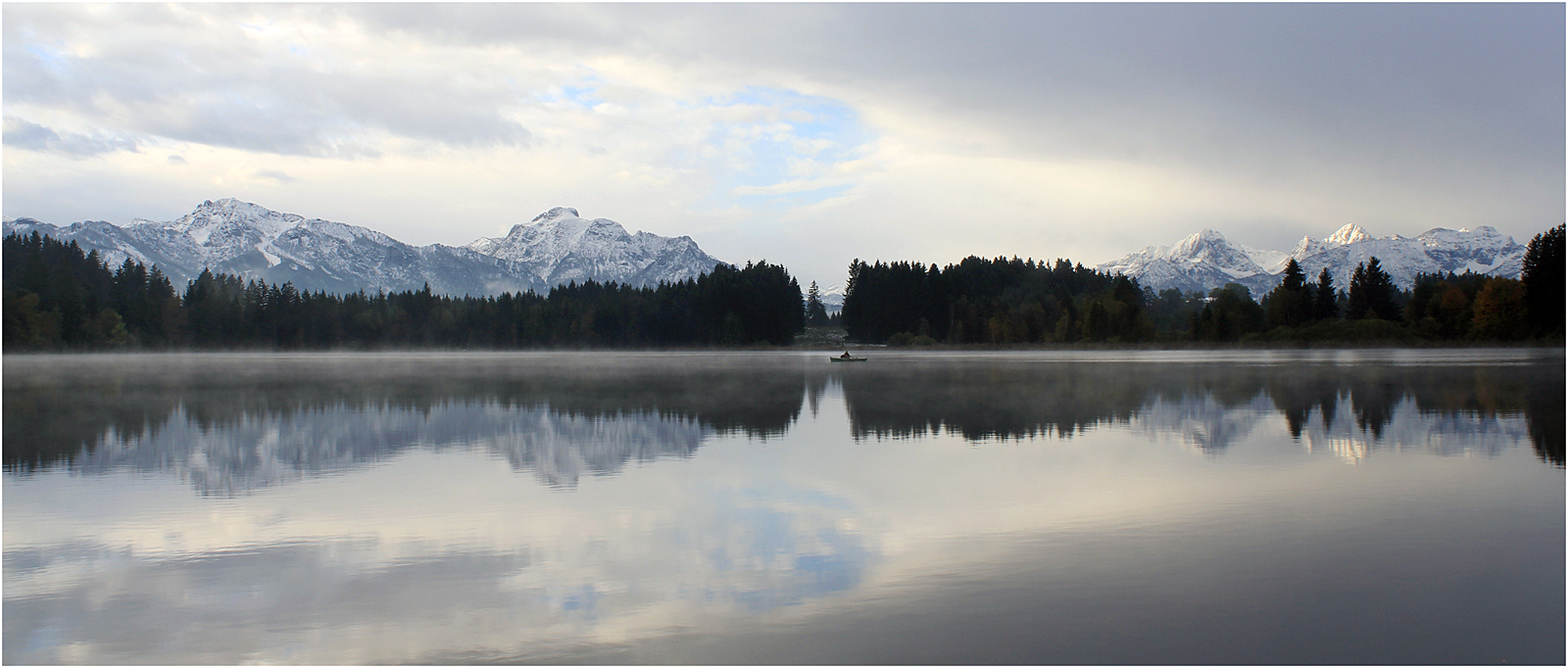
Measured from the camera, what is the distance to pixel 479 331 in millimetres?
164625

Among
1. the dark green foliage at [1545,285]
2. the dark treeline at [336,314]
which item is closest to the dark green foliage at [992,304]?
the dark treeline at [336,314]

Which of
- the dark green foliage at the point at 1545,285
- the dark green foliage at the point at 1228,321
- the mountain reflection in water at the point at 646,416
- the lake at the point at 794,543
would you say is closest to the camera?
the lake at the point at 794,543

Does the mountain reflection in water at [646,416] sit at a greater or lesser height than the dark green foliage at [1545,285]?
lesser

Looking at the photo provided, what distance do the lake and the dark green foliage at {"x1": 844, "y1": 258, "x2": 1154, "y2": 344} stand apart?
353 feet

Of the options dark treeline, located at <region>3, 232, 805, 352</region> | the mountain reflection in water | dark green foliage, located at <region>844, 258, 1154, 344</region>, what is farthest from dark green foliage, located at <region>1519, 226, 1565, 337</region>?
dark treeline, located at <region>3, 232, 805, 352</region>

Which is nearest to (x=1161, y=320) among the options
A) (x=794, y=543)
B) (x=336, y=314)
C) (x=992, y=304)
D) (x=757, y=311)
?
(x=992, y=304)

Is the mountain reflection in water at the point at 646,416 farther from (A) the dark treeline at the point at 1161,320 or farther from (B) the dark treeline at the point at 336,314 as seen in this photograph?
(B) the dark treeline at the point at 336,314

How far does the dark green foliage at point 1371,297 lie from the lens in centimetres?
11881

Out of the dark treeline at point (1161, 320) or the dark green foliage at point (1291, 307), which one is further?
the dark green foliage at point (1291, 307)

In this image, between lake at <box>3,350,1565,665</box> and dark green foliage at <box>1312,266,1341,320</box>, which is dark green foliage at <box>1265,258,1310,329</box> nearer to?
dark green foliage at <box>1312,266,1341,320</box>

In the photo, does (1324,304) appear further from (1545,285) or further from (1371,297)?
(1545,285)

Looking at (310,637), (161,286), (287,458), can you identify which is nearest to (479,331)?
(161,286)

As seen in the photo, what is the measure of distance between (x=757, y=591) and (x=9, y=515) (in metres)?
10.2

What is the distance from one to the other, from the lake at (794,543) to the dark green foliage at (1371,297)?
366 ft
